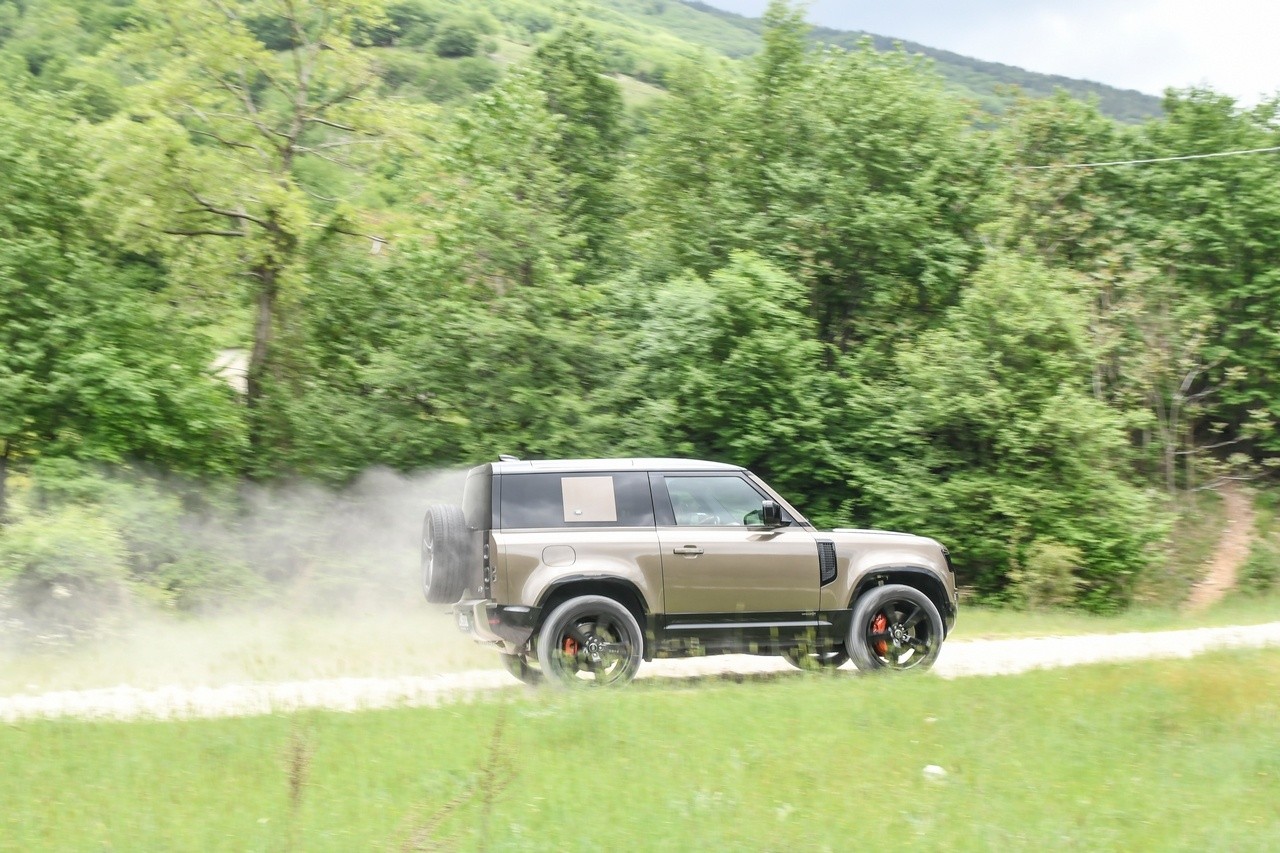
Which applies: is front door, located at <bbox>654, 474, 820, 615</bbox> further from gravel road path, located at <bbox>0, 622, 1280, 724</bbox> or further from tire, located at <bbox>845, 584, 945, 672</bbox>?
gravel road path, located at <bbox>0, 622, 1280, 724</bbox>

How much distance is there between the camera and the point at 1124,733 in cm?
763

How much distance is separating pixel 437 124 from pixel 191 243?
5065mm

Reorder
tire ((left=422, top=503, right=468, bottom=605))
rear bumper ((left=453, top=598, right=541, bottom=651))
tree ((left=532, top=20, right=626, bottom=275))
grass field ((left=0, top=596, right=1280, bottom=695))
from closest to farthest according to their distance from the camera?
rear bumper ((left=453, top=598, right=541, bottom=651)) < tire ((left=422, top=503, right=468, bottom=605)) < grass field ((left=0, top=596, right=1280, bottom=695)) < tree ((left=532, top=20, right=626, bottom=275))

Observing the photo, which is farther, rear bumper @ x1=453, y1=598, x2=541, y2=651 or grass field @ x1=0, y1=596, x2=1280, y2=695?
grass field @ x1=0, y1=596, x2=1280, y2=695

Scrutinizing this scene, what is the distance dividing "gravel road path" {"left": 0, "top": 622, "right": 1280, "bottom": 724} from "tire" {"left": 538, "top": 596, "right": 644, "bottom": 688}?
0.66m

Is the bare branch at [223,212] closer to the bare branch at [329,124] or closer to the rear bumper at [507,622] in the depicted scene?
the bare branch at [329,124]

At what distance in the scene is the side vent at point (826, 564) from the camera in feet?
33.4

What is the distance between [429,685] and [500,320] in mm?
9701

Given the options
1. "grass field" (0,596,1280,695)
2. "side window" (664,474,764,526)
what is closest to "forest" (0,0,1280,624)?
"grass field" (0,596,1280,695)

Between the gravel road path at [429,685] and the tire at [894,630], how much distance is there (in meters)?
0.33

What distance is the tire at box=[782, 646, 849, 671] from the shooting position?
10.3 m

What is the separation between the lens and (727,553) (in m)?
10.0

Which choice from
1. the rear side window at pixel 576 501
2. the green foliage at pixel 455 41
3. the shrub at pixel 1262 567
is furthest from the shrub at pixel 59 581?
the green foliage at pixel 455 41

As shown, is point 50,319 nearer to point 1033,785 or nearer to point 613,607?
point 613,607
